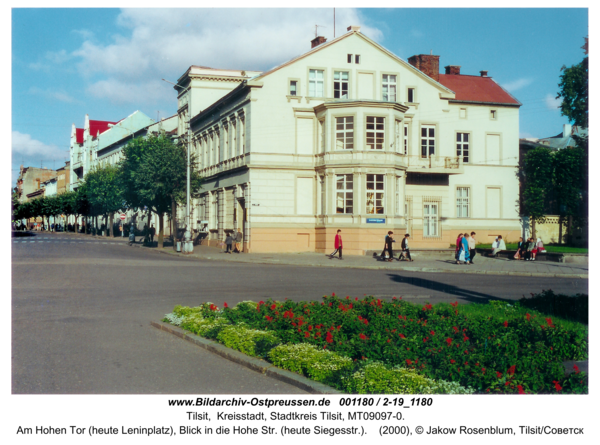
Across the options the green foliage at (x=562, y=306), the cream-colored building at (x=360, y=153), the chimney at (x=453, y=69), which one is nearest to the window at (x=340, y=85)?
the cream-colored building at (x=360, y=153)

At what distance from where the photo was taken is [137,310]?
42.7 ft

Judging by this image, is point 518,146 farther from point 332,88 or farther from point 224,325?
point 224,325

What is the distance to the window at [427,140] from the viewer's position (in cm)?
4434

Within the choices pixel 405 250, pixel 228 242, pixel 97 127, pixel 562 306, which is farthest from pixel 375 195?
pixel 97 127

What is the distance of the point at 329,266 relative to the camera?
29828 mm

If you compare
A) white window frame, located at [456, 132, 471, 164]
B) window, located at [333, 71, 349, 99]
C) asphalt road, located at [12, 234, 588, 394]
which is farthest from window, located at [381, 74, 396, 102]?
asphalt road, located at [12, 234, 588, 394]

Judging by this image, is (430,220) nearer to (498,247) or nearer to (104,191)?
(498,247)

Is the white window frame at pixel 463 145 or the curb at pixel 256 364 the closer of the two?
the curb at pixel 256 364

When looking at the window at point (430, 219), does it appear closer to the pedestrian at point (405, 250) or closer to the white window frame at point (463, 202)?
the white window frame at point (463, 202)

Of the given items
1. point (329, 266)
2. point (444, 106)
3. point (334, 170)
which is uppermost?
A: point (444, 106)

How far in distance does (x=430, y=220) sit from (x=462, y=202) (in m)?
3.12

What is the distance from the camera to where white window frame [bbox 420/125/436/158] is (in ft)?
145
